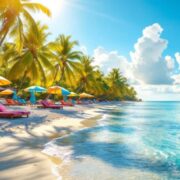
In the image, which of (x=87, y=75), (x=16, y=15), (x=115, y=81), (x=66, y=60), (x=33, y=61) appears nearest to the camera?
(x=16, y=15)

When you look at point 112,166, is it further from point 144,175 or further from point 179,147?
point 179,147

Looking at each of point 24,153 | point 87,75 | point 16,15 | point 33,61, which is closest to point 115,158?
point 24,153

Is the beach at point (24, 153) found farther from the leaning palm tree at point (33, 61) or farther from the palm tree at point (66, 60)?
the palm tree at point (66, 60)

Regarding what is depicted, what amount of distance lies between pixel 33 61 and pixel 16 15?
8779 mm

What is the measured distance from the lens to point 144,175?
7418mm

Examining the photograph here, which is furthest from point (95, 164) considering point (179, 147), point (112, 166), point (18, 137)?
point (179, 147)

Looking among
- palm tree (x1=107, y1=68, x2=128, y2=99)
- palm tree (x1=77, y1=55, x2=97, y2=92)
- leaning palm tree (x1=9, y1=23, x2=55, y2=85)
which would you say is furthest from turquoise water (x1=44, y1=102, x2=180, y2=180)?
palm tree (x1=107, y1=68, x2=128, y2=99)

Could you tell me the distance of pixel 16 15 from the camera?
1864 centimetres

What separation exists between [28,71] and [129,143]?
17656 millimetres

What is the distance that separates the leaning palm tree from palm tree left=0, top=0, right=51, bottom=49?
597 centimetres

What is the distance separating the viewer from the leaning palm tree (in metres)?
26.2

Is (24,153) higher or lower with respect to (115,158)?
higher

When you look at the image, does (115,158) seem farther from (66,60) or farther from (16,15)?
(66,60)

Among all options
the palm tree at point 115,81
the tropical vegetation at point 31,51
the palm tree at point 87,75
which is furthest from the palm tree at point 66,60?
Result: the palm tree at point 115,81
